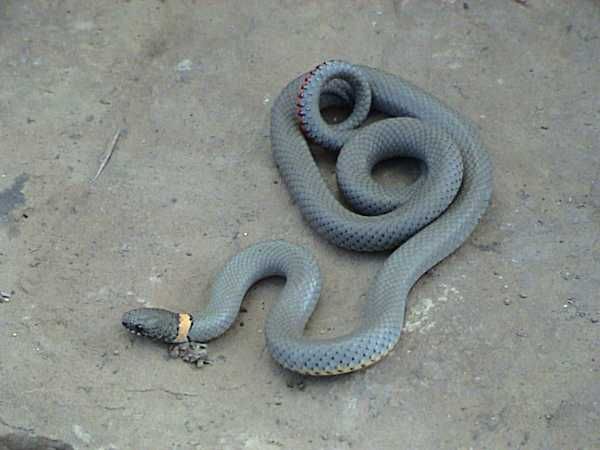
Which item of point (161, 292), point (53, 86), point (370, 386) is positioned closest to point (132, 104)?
point (53, 86)

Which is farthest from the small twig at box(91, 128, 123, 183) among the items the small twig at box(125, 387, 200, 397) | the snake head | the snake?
the small twig at box(125, 387, 200, 397)

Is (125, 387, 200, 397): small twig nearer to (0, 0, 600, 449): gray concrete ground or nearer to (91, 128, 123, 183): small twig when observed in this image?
(0, 0, 600, 449): gray concrete ground

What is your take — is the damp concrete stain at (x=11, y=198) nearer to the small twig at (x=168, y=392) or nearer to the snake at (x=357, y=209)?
the snake at (x=357, y=209)

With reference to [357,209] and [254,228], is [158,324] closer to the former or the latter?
[254,228]

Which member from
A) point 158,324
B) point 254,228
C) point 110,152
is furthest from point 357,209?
point 110,152

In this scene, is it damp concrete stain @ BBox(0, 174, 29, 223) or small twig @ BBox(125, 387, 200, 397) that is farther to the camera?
damp concrete stain @ BBox(0, 174, 29, 223)

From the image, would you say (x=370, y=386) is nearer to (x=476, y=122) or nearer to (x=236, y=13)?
(x=476, y=122)
